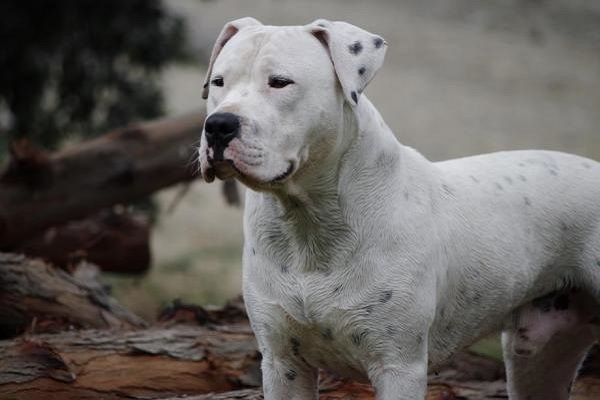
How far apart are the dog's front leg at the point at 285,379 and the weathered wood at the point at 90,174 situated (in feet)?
12.5

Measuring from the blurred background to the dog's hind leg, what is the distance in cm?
433

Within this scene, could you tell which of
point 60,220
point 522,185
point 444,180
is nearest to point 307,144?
point 444,180

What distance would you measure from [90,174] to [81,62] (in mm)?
3139

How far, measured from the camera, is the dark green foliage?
1045cm

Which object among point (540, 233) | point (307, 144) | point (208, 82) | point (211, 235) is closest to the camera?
point (307, 144)

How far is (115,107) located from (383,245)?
294 inches

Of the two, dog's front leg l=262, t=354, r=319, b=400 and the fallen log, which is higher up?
the fallen log

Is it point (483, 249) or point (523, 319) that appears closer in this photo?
point (483, 249)

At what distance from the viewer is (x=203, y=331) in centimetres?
568

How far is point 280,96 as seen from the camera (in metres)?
3.70

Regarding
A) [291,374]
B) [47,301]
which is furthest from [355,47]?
[47,301]

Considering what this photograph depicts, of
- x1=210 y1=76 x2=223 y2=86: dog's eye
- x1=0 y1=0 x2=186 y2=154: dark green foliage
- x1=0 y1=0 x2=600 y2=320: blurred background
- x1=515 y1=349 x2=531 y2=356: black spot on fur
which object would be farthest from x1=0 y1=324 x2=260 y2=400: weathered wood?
x1=0 y1=0 x2=186 y2=154: dark green foliage

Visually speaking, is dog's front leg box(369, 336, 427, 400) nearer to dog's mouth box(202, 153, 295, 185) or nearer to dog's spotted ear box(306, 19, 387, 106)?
dog's mouth box(202, 153, 295, 185)

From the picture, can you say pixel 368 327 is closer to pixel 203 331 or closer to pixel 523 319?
pixel 523 319
